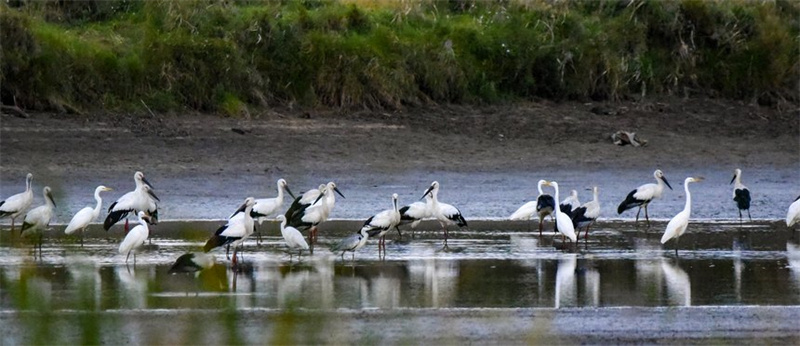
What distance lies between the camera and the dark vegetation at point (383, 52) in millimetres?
18875

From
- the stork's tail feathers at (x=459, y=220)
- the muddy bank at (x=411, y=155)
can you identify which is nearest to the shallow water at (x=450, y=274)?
the stork's tail feathers at (x=459, y=220)

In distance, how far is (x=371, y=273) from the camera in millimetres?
11484

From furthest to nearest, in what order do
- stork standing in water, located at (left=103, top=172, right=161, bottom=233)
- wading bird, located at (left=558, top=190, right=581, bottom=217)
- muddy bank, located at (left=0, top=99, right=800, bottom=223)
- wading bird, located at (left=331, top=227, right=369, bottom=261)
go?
muddy bank, located at (left=0, top=99, right=800, bottom=223) → wading bird, located at (left=558, top=190, right=581, bottom=217) → stork standing in water, located at (left=103, top=172, right=161, bottom=233) → wading bird, located at (left=331, top=227, right=369, bottom=261)

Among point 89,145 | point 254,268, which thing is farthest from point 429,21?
point 254,268

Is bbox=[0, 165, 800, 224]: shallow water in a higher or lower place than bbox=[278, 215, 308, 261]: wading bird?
higher

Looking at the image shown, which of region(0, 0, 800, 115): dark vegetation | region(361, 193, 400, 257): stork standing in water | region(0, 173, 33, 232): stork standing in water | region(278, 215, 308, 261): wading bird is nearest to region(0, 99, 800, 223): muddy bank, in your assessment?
region(0, 0, 800, 115): dark vegetation

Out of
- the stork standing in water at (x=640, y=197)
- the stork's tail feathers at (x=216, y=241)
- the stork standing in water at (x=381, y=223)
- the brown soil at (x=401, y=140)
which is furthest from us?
the brown soil at (x=401, y=140)

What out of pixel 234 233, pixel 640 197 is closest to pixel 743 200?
pixel 640 197

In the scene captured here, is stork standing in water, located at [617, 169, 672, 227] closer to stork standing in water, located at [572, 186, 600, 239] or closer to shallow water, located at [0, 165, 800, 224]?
shallow water, located at [0, 165, 800, 224]

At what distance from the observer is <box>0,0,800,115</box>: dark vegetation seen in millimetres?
18875

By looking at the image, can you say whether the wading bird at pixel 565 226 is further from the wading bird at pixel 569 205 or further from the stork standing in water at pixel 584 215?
the wading bird at pixel 569 205

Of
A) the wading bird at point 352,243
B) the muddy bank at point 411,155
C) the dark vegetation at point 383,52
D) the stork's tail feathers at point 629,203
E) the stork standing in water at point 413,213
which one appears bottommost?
the wading bird at point 352,243

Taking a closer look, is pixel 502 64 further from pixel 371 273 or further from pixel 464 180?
pixel 371 273

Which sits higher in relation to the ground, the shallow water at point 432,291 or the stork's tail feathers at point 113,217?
the stork's tail feathers at point 113,217
